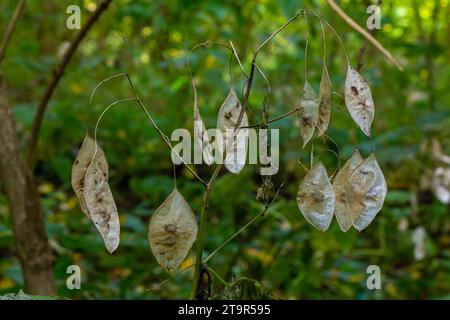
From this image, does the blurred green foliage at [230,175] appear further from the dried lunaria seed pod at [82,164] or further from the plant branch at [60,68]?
the dried lunaria seed pod at [82,164]

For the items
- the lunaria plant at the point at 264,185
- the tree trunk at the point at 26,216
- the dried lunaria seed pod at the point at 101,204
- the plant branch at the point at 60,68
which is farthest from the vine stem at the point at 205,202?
the tree trunk at the point at 26,216

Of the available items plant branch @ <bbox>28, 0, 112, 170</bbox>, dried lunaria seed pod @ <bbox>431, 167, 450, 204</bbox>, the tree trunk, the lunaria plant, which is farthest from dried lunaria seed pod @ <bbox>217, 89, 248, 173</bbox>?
dried lunaria seed pod @ <bbox>431, 167, 450, 204</bbox>

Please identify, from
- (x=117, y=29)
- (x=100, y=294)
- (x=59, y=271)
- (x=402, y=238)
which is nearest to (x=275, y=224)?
(x=402, y=238)

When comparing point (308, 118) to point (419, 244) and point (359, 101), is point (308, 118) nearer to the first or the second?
point (359, 101)

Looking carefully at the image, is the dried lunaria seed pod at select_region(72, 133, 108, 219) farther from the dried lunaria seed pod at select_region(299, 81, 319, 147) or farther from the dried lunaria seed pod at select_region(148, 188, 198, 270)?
the dried lunaria seed pod at select_region(299, 81, 319, 147)
